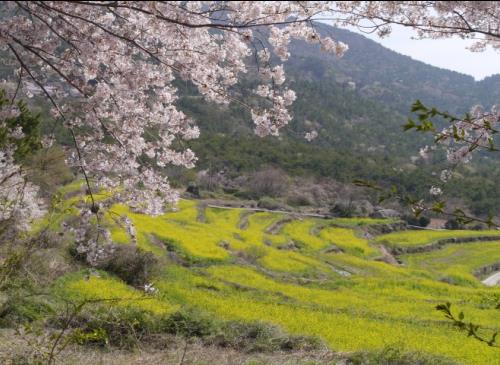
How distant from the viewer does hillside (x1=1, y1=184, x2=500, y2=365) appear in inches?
268

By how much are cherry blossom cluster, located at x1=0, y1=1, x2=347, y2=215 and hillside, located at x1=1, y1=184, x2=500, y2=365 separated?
0.50m

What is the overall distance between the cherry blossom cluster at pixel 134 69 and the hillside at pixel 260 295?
0.50 metres

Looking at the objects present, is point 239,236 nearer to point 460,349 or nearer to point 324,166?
point 460,349

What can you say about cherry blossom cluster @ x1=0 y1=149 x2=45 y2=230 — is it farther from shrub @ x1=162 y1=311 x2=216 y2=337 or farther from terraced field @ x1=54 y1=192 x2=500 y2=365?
shrub @ x1=162 y1=311 x2=216 y2=337

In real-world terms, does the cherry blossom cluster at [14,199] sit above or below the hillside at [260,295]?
above

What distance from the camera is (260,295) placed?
13234 millimetres

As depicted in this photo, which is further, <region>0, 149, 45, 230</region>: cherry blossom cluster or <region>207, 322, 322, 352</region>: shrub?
<region>207, 322, 322, 352</region>: shrub

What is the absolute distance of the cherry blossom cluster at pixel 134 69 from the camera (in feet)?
12.9

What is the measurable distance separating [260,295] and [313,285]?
311 centimetres

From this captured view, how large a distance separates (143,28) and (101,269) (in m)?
8.78

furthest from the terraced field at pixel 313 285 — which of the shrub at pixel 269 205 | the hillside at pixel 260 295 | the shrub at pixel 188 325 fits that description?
the shrub at pixel 269 205

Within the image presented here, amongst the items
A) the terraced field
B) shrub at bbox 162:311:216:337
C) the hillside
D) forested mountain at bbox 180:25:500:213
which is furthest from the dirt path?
shrub at bbox 162:311:216:337

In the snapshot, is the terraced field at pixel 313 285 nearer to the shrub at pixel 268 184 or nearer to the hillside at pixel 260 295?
the hillside at pixel 260 295

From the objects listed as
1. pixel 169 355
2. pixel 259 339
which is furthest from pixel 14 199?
pixel 259 339
